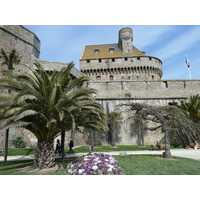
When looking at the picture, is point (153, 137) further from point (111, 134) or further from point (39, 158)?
point (39, 158)

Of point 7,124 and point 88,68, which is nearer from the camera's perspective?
point 7,124

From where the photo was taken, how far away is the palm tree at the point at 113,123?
60.1 feet

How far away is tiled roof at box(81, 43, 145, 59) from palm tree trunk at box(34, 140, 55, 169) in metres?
29.9

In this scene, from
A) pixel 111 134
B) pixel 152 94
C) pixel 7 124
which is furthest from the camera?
pixel 152 94

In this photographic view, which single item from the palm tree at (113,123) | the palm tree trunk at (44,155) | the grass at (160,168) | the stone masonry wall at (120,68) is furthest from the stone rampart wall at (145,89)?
the palm tree trunk at (44,155)

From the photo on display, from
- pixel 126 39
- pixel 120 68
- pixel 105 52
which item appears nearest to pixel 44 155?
pixel 120 68

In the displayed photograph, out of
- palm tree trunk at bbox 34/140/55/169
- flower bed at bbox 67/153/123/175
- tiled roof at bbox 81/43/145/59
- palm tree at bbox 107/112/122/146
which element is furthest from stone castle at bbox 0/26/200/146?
tiled roof at bbox 81/43/145/59

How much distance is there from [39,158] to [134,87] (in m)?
18.0

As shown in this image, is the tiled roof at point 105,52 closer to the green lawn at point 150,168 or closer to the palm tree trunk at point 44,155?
the palm tree trunk at point 44,155

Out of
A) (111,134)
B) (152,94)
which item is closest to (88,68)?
(152,94)

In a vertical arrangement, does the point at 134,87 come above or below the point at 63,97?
above

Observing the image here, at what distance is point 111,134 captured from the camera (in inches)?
742

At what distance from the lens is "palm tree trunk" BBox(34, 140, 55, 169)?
6.70 metres

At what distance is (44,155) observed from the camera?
6777 mm
